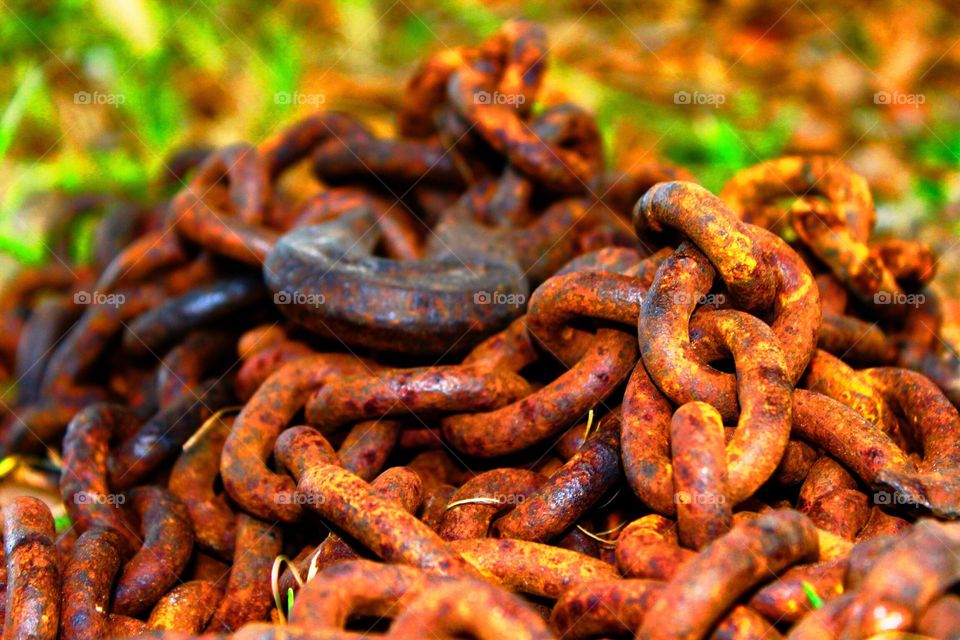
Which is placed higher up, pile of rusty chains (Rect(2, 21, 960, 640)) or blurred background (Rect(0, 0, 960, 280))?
blurred background (Rect(0, 0, 960, 280))

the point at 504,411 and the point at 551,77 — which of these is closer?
the point at 504,411

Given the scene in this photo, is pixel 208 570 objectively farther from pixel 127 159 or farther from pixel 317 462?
pixel 127 159

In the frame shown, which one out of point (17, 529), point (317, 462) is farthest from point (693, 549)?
point (17, 529)

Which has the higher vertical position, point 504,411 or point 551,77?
point 551,77

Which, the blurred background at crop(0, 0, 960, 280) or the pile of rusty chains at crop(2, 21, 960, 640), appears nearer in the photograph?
the pile of rusty chains at crop(2, 21, 960, 640)

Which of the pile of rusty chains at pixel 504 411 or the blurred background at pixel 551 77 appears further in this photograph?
the blurred background at pixel 551 77
